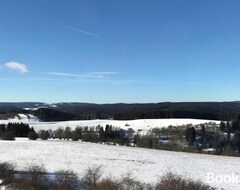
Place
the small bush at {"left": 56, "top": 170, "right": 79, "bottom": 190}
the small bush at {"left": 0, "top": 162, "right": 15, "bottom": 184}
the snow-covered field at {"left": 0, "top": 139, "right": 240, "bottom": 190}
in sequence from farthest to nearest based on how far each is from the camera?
the snow-covered field at {"left": 0, "top": 139, "right": 240, "bottom": 190} < the small bush at {"left": 0, "top": 162, "right": 15, "bottom": 184} < the small bush at {"left": 56, "top": 170, "right": 79, "bottom": 190}

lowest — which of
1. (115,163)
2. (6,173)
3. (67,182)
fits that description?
(115,163)

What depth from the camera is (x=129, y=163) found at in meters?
46.0

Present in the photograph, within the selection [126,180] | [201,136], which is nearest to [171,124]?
[201,136]

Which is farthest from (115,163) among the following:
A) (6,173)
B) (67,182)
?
(67,182)

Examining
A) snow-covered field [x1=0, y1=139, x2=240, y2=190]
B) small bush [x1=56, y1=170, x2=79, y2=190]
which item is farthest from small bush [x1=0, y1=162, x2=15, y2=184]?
snow-covered field [x1=0, y1=139, x2=240, y2=190]

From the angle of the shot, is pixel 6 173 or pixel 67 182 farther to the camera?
pixel 6 173

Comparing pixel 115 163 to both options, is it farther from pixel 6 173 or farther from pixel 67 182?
pixel 67 182

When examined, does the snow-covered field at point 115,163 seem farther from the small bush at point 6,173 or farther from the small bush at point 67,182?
the small bush at point 67,182

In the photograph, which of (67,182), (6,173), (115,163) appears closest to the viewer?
(67,182)

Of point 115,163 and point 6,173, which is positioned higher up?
point 6,173

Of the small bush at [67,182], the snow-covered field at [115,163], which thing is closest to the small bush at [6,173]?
the small bush at [67,182]

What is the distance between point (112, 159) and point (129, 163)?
3469 mm

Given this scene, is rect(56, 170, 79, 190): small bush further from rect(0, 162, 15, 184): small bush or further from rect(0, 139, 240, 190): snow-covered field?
rect(0, 139, 240, 190): snow-covered field

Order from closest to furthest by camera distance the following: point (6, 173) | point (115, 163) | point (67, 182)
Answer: point (67, 182) < point (6, 173) < point (115, 163)
